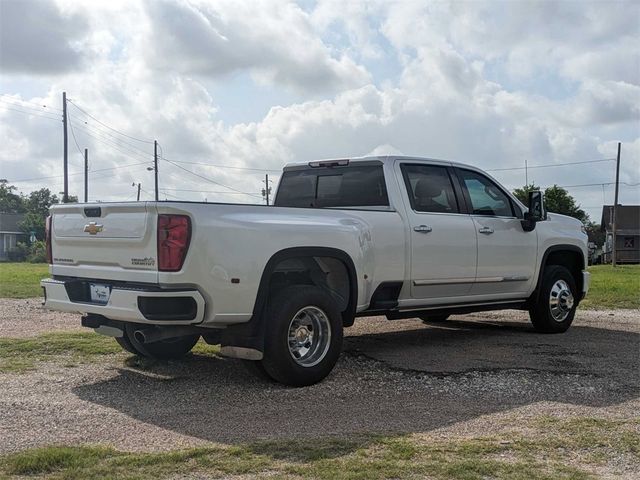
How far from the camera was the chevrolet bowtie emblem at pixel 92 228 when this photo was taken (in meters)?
6.21

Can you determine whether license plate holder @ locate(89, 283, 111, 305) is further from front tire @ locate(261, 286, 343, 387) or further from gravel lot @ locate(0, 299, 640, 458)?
front tire @ locate(261, 286, 343, 387)

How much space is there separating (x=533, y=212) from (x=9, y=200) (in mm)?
109941

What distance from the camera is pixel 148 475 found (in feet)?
13.3

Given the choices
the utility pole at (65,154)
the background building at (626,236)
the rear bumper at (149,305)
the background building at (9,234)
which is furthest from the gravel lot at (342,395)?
the background building at (9,234)

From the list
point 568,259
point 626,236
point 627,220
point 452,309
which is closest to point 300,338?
point 452,309

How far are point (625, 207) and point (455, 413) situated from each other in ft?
235

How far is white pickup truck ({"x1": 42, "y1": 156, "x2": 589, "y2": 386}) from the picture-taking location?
5719 mm

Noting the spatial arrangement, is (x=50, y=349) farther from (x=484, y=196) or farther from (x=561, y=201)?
(x=561, y=201)

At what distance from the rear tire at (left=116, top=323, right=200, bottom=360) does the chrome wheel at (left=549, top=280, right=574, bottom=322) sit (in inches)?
183

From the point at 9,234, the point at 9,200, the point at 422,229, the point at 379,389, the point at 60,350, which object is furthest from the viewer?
the point at 9,200

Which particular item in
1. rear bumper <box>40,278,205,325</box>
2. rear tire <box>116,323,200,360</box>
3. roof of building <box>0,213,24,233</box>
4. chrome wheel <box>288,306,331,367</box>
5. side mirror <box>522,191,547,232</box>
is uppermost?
roof of building <box>0,213,24,233</box>

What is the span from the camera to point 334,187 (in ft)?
26.5

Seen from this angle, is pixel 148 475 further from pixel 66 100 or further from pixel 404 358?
pixel 66 100

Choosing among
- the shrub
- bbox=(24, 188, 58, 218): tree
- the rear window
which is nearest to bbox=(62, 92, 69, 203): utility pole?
the shrub
